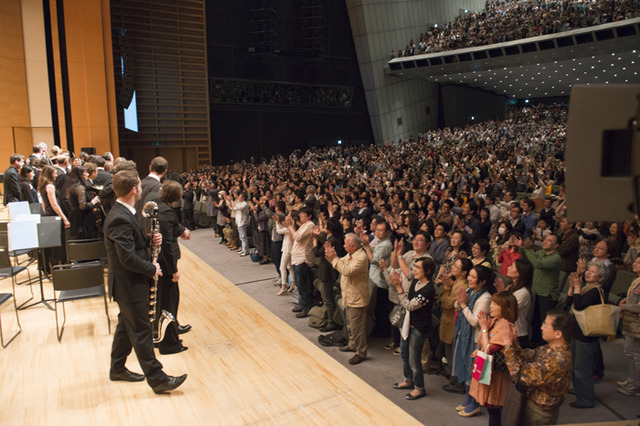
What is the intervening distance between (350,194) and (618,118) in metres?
7.62

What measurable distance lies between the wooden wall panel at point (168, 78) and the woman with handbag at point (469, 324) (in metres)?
15.3

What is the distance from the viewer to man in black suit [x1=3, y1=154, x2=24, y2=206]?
6367 mm

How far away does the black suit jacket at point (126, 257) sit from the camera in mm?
2959

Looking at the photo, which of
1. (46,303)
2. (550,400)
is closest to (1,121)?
(46,303)

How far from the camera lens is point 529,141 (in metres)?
16.0

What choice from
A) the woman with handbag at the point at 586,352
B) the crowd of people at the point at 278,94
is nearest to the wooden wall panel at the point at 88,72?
the crowd of people at the point at 278,94

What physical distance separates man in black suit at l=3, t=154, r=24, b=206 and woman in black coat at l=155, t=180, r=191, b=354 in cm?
391

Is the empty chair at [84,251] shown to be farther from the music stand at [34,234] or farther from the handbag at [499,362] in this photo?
the handbag at [499,362]

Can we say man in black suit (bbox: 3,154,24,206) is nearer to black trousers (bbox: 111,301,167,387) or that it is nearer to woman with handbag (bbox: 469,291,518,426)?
black trousers (bbox: 111,301,167,387)

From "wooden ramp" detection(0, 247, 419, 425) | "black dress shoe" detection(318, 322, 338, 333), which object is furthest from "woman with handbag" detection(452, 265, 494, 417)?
"black dress shoe" detection(318, 322, 338, 333)

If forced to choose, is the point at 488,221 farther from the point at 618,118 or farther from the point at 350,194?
the point at 618,118

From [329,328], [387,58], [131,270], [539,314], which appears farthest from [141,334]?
[387,58]

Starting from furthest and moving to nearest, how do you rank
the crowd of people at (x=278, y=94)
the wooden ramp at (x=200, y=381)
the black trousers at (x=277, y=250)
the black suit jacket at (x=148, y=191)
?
the crowd of people at (x=278, y=94), the black trousers at (x=277, y=250), the black suit jacket at (x=148, y=191), the wooden ramp at (x=200, y=381)

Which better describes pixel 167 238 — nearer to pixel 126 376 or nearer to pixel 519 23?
pixel 126 376
